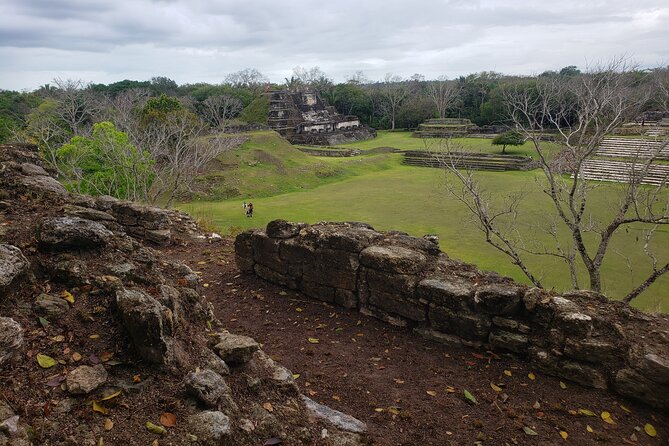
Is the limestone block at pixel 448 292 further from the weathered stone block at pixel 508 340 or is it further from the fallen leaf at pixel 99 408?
the fallen leaf at pixel 99 408

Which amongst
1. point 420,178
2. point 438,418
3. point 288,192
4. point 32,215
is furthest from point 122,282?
point 420,178

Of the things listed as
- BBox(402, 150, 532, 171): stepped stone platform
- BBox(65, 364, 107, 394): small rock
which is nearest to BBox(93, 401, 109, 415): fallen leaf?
BBox(65, 364, 107, 394): small rock

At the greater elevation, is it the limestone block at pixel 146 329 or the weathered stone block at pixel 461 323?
the limestone block at pixel 146 329

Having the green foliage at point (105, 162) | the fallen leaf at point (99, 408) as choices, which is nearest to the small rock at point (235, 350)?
the fallen leaf at point (99, 408)

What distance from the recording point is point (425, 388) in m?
5.65

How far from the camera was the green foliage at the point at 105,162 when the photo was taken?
1786cm

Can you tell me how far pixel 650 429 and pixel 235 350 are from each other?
4.73 meters

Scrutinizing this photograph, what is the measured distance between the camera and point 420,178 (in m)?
32.7

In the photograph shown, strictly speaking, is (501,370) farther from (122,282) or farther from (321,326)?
(122,282)

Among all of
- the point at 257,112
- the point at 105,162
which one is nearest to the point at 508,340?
the point at 105,162

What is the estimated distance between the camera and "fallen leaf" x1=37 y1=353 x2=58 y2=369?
3.61 m

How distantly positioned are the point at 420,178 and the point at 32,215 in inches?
1136

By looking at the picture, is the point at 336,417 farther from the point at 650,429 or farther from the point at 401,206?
the point at 401,206

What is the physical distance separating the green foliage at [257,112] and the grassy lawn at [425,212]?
1740 cm
